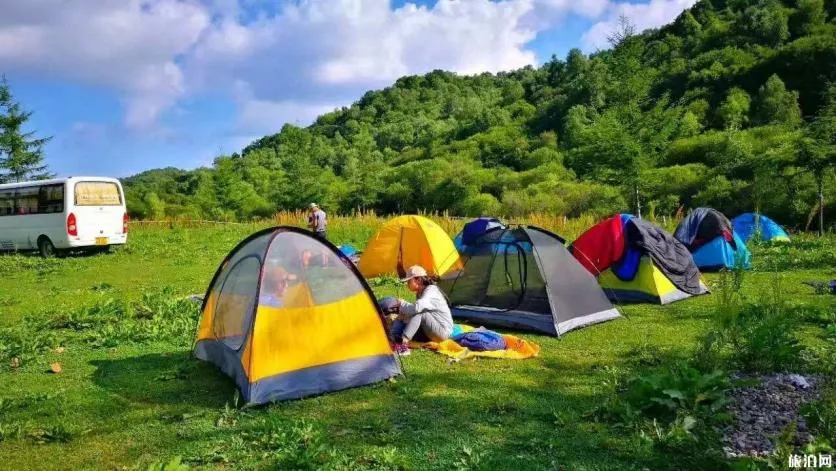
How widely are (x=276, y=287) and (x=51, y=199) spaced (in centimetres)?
1488

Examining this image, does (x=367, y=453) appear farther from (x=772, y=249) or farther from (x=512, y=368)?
(x=772, y=249)

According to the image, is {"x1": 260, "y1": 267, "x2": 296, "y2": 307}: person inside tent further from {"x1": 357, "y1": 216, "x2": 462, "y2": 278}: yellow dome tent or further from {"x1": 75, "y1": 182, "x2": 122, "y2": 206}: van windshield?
{"x1": 75, "y1": 182, "x2": 122, "y2": 206}: van windshield

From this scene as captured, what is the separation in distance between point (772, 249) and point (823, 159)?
3319 mm

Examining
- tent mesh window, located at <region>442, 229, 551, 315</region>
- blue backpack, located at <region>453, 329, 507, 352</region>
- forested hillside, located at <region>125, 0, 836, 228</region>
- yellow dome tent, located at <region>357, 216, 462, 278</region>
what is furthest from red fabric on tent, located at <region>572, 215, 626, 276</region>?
forested hillside, located at <region>125, 0, 836, 228</region>

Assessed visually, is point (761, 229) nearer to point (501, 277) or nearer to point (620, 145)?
point (620, 145)

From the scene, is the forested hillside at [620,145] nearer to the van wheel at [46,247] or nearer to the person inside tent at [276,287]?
the person inside tent at [276,287]

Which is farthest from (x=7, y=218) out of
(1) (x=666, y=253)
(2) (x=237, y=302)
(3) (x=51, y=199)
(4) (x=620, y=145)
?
(4) (x=620, y=145)

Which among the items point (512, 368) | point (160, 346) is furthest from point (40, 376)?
point (512, 368)

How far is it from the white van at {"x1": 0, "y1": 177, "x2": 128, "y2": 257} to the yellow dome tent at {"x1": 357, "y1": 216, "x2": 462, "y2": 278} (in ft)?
29.5

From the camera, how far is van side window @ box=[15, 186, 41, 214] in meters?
17.6

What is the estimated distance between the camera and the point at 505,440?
14.3 ft

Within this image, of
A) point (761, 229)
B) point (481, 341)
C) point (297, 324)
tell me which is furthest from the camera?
point (761, 229)

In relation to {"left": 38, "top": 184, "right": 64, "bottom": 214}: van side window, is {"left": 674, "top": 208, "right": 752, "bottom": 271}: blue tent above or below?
below

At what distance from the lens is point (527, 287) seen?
8062mm
